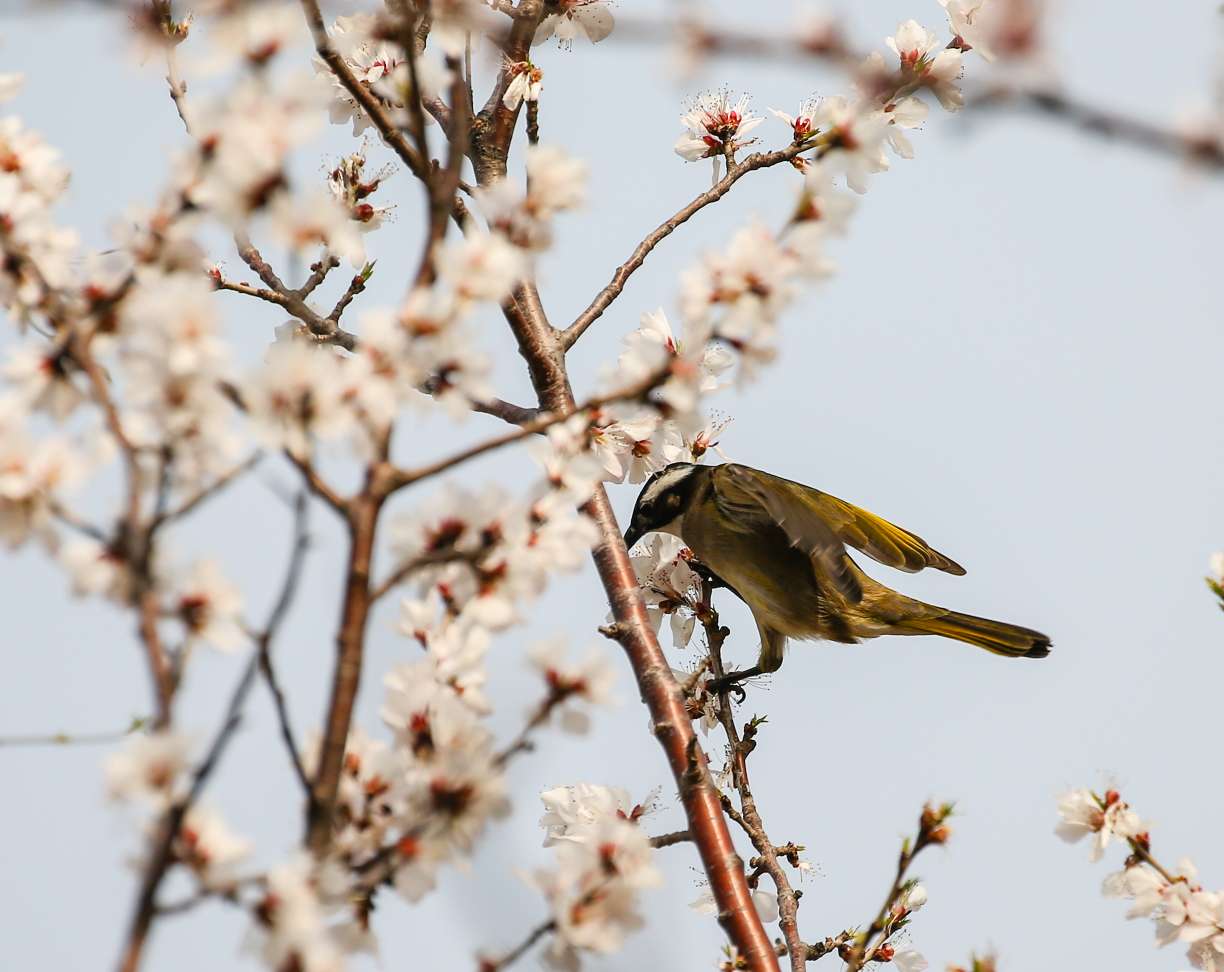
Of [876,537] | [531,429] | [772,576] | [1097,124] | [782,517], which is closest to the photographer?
[1097,124]

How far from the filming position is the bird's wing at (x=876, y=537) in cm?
636

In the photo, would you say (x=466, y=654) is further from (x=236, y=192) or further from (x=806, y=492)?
(x=806, y=492)

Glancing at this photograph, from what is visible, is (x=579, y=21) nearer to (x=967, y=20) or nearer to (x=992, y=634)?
(x=967, y=20)

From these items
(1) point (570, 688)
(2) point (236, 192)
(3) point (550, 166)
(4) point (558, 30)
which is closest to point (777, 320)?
(3) point (550, 166)

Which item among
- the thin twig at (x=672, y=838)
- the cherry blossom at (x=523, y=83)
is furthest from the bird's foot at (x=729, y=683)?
the cherry blossom at (x=523, y=83)

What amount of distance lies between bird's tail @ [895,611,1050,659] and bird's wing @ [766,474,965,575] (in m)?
0.30

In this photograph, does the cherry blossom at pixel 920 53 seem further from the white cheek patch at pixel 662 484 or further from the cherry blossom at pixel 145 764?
the cherry blossom at pixel 145 764

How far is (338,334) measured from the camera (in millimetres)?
4531

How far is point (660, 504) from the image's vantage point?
259 inches

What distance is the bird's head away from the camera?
6500 millimetres

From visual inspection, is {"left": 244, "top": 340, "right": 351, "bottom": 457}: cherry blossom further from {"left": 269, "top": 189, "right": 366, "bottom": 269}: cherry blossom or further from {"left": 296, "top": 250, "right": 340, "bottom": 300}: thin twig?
{"left": 296, "top": 250, "right": 340, "bottom": 300}: thin twig

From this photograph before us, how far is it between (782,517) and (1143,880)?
234cm

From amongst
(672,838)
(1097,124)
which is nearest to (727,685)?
(672,838)

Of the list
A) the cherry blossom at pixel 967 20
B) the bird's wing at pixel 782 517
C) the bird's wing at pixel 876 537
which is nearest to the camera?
the cherry blossom at pixel 967 20
